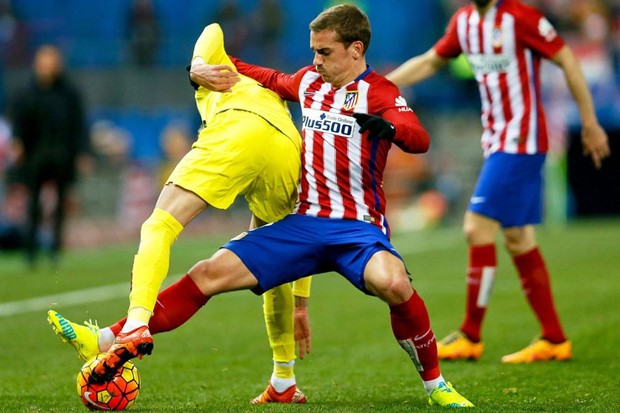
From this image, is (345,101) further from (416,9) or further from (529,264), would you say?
(416,9)

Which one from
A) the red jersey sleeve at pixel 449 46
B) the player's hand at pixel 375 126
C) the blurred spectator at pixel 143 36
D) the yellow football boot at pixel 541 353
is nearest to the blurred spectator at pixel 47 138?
the red jersey sleeve at pixel 449 46

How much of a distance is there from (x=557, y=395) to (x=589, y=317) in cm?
362

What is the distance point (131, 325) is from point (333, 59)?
150 cm

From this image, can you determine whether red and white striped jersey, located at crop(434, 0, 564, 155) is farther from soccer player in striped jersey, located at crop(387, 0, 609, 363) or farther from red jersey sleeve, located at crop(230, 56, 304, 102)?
red jersey sleeve, located at crop(230, 56, 304, 102)

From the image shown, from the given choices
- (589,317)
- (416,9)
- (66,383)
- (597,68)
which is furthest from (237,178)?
(416,9)

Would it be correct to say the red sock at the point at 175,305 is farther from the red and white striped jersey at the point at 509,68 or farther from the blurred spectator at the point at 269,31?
the blurred spectator at the point at 269,31

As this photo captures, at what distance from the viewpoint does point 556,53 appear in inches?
290

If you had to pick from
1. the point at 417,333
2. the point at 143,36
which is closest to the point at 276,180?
the point at 417,333

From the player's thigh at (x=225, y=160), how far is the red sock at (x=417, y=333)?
0.87 metres

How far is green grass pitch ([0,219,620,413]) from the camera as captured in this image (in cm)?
585

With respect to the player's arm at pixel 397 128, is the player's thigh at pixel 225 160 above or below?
below

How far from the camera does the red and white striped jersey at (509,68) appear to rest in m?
7.47

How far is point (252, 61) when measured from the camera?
76.8 ft

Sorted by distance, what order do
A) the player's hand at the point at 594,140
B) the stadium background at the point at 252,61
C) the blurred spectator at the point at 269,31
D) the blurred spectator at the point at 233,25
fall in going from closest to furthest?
the player's hand at the point at 594,140
the stadium background at the point at 252,61
the blurred spectator at the point at 233,25
the blurred spectator at the point at 269,31
